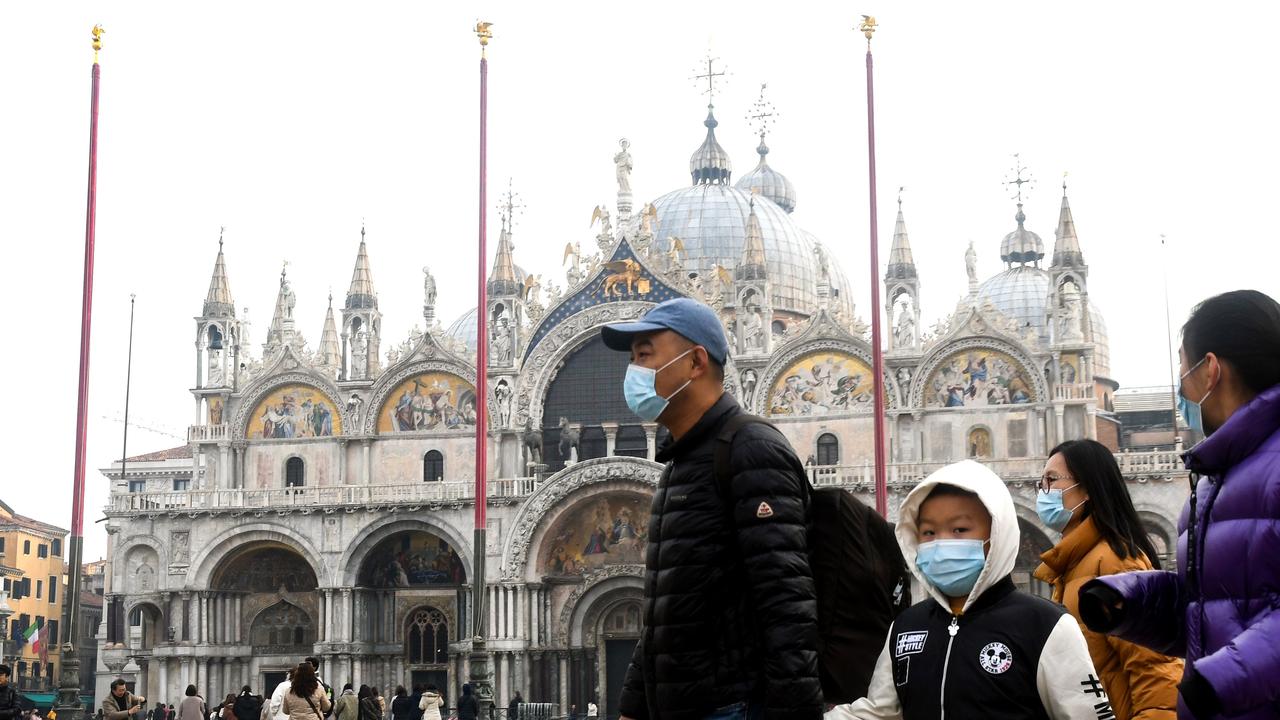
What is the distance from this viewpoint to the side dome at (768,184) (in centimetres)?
6825

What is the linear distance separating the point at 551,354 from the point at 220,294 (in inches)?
398

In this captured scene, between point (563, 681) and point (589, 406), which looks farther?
point (589, 406)

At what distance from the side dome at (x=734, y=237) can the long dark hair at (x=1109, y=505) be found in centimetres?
A: 4810

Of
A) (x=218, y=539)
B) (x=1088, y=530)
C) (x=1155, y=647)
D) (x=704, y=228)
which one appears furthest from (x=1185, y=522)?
(x=704, y=228)

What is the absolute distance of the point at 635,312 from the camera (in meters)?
45.5

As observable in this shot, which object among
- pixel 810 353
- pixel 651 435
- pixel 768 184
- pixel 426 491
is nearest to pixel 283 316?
pixel 426 491

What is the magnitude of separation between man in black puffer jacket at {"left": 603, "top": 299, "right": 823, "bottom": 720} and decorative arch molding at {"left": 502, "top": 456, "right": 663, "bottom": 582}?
35.5 metres

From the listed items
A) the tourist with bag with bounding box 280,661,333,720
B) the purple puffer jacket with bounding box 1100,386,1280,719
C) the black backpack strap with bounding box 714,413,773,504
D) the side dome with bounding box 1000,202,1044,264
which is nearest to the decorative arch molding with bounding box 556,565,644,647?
the tourist with bag with bounding box 280,661,333,720

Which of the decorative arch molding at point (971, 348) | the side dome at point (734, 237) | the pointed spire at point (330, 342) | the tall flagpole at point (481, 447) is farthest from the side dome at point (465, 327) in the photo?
the tall flagpole at point (481, 447)

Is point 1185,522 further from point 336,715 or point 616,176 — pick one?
point 616,176

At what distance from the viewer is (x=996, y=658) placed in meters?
5.96

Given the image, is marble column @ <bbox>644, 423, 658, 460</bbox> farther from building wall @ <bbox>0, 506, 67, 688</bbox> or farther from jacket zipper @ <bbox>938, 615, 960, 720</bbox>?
jacket zipper @ <bbox>938, 615, 960, 720</bbox>

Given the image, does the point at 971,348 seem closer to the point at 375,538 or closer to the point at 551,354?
the point at 551,354

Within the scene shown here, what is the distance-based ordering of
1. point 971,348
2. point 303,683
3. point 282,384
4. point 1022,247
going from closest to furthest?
point 303,683, point 971,348, point 282,384, point 1022,247
